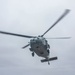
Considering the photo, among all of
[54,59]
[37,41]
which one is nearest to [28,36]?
[37,41]

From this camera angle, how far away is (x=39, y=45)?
243 ft

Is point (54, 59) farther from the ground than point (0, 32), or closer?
closer

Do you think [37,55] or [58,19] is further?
[37,55]

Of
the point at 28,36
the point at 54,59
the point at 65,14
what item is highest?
the point at 65,14

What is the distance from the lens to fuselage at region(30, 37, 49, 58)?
242ft

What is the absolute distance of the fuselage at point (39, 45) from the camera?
73.8 metres

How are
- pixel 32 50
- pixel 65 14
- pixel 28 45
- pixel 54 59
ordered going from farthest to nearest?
pixel 54 59
pixel 28 45
pixel 32 50
pixel 65 14

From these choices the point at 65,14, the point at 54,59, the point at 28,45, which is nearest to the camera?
the point at 65,14

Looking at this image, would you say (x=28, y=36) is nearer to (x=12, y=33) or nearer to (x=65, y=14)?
(x=12, y=33)

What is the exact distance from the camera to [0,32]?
239 ft

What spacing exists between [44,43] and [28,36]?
4.67 m

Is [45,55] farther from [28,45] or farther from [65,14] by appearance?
[65,14]

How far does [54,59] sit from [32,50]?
16997mm

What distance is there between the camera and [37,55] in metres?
76.4
